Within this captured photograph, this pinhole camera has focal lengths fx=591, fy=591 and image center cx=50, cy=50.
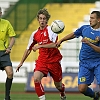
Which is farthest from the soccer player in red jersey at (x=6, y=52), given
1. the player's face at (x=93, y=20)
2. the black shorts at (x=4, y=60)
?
the player's face at (x=93, y=20)

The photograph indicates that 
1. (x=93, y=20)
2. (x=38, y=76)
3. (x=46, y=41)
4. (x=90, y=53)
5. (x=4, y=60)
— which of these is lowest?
(x=38, y=76)

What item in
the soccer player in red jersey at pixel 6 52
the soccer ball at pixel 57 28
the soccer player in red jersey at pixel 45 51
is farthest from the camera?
the soccer player in red jersey at pixel 6 52

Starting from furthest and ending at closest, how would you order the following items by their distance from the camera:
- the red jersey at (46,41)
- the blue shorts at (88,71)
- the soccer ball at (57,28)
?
the red jersey at (46,41) → the soccer ball at (57,28) → the blue shorts at (88,71)

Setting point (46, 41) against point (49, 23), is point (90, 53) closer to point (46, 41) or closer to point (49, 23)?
point (46, 41)

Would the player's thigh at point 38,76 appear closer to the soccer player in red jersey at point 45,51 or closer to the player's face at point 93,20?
the soccer player in red jersey at point 45,51

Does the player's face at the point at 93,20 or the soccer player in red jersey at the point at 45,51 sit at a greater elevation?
the player's face at the point at 93,20

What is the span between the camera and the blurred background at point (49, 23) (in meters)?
23.3

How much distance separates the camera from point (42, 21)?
1303 cm

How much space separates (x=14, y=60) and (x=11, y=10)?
2.73 m

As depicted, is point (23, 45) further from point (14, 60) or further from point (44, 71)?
point (44, 71)

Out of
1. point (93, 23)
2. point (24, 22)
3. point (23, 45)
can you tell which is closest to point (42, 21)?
point (93, 23)

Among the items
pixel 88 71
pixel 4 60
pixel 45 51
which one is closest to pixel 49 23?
pixel 4 60

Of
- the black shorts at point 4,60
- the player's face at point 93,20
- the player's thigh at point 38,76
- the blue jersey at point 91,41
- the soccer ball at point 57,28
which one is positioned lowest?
the player's thigh at point 38,76

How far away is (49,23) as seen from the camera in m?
30.2
